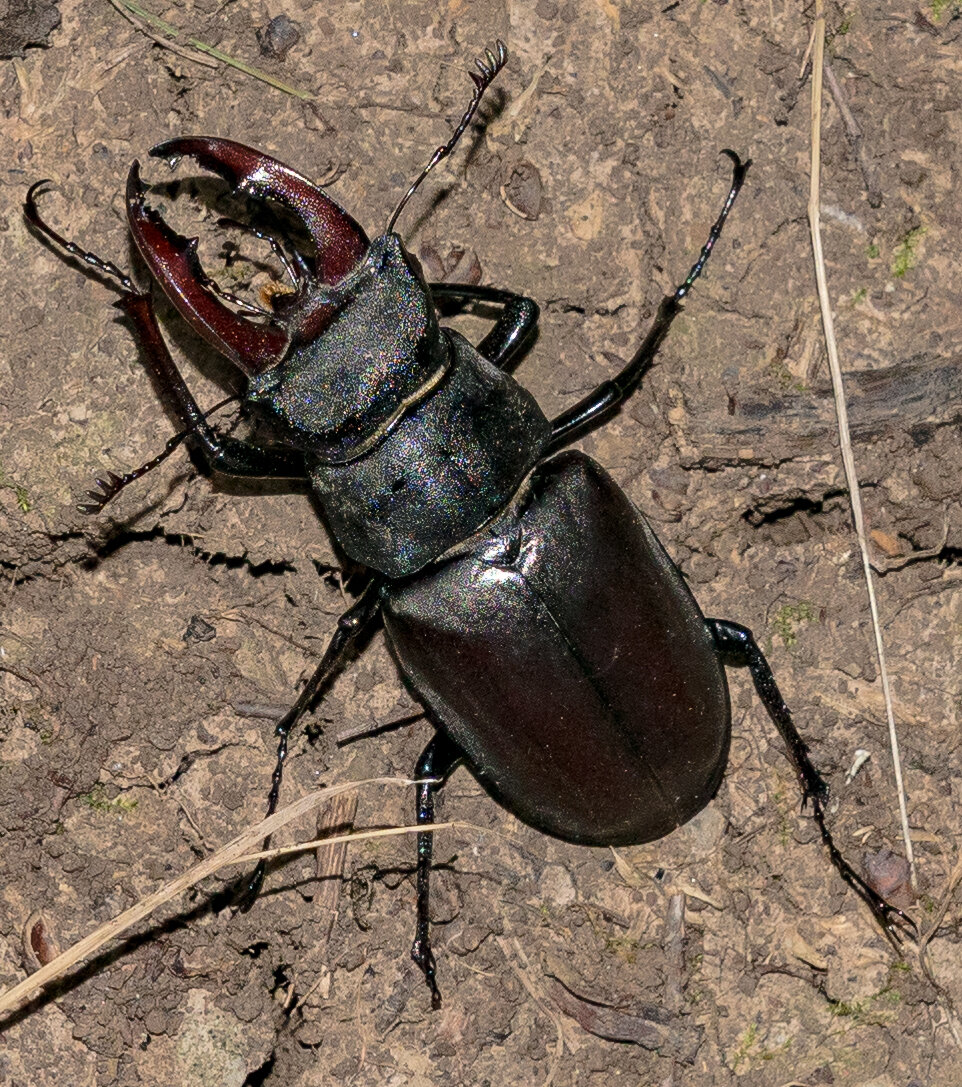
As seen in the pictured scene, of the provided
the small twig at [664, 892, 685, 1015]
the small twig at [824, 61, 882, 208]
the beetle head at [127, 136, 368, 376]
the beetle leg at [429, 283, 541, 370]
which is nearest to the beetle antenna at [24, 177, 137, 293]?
the beetle head at [127, 136, 368, 376]

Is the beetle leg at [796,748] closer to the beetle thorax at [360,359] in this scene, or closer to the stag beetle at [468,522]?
the stag beetle at [468,522]

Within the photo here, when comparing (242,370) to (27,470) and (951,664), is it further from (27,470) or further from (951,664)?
(951,664)

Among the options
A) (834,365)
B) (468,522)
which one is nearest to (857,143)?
(834,365)

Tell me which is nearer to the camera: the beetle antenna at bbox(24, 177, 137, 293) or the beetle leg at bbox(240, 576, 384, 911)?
the beetle antenna at bbox(24, 177, 137, 293)

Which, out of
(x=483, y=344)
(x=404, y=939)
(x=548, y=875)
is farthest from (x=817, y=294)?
(x=404, y=939)

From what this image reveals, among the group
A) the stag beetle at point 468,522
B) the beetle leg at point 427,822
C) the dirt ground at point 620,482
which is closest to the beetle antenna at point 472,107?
the stag beetle at point 468,522

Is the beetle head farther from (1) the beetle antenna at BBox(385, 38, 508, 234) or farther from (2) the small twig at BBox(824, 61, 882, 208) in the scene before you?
(2) the small twig at BBox(824, 61, 882, 208)
